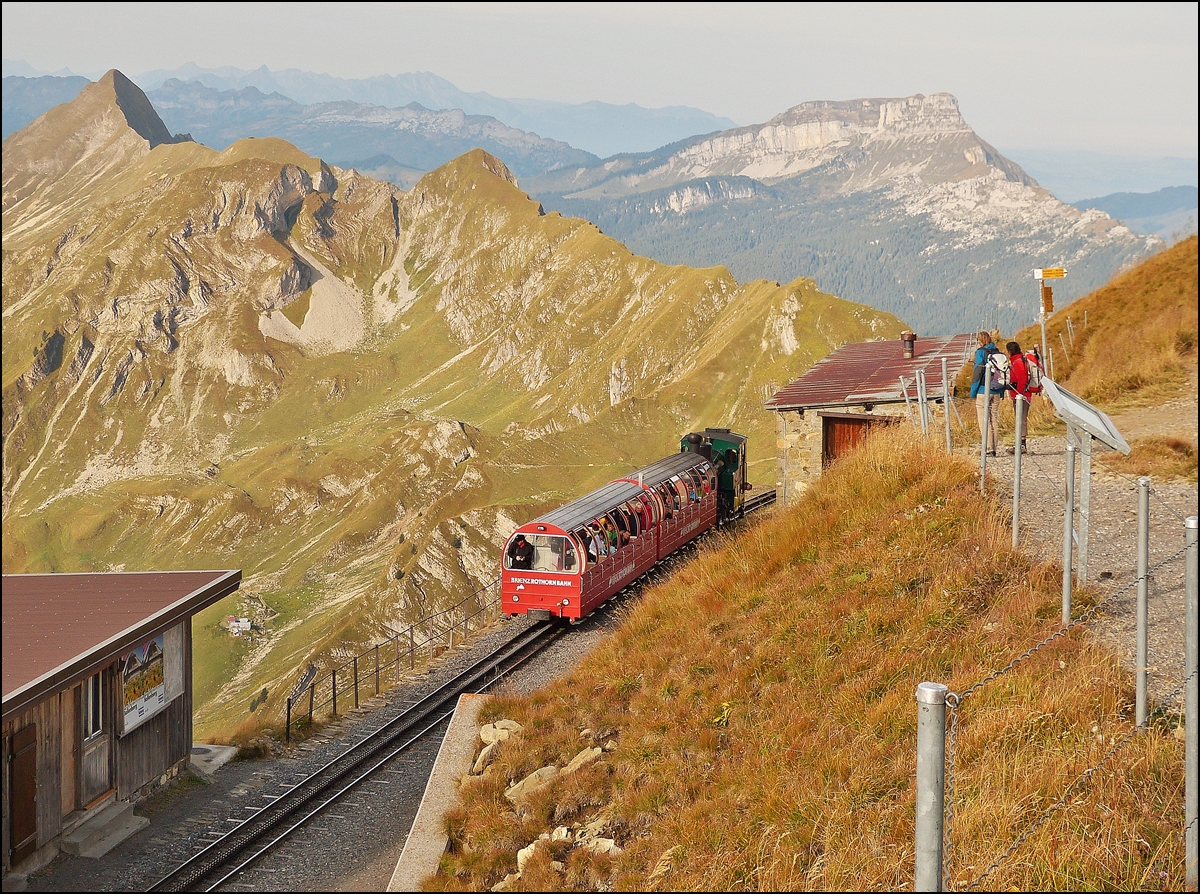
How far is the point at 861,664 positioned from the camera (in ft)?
41.1

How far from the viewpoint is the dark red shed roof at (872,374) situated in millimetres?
27844

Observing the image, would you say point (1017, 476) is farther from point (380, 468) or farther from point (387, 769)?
point (380, 468)

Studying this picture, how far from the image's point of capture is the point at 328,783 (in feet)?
54.7

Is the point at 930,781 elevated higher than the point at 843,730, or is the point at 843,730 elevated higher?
the point at 930,781

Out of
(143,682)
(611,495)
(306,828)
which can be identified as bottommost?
(306,828)


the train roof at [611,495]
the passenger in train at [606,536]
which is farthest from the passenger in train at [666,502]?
the passenger in train at [606,536]

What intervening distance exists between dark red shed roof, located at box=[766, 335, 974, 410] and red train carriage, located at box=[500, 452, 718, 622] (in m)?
4.56

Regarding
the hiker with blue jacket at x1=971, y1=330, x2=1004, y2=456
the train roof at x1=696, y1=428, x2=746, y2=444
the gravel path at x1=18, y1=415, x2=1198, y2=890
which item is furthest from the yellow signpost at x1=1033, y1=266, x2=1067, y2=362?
the train roof at x1=696, y1=428, x2=746, y2=444

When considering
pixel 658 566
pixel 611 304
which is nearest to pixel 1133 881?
pixel 658 566

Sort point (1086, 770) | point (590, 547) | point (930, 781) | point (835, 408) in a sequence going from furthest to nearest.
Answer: point (835, 408)
point (590, 547)
point (1086, 770)
point (930, 781)

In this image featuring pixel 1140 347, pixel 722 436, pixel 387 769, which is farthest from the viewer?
pixel 722 436

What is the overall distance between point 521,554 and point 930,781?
19991mm

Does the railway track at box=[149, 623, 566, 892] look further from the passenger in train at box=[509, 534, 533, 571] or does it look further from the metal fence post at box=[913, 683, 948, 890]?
the metal fence post at box=[913, 683, 948, 890]

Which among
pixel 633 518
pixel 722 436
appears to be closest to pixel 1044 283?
pixel 633 518
